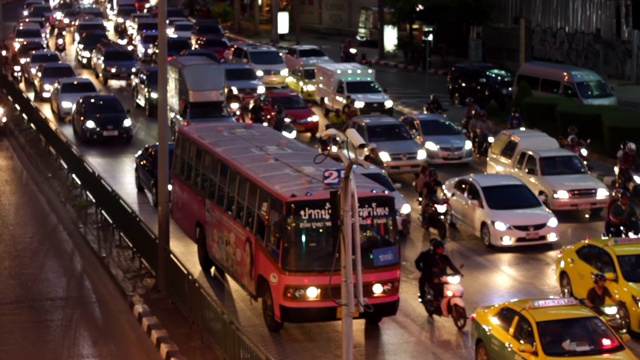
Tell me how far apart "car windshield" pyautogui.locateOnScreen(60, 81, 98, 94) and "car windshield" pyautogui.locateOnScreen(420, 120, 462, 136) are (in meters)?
15.2

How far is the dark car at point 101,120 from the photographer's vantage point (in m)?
42.6

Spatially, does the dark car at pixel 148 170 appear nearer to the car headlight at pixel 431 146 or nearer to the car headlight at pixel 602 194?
the car headlight at pixel 431 146

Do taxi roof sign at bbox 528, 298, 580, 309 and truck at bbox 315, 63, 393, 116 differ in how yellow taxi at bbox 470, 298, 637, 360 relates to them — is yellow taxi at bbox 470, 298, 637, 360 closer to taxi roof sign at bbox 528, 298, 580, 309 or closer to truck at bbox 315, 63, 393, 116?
taxi roof sign at bbox 528, 298, 580, 309

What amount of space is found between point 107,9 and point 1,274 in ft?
280

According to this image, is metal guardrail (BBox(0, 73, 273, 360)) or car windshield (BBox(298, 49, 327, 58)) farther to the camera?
car windshield (BBox(298, 49, 327, 58))

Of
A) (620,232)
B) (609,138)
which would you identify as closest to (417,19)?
(609,138)

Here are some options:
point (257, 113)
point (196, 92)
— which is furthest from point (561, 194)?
point (196, 92)

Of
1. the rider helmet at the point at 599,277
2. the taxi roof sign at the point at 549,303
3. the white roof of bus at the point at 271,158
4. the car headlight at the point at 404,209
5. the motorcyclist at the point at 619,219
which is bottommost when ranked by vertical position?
the car headlight at the point at 404,209

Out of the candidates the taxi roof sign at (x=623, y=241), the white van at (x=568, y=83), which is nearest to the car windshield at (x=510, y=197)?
the taxi roof sign at (x=623, y=241)

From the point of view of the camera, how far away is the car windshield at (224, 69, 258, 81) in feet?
162

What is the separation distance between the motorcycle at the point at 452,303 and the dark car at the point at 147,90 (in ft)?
91.4

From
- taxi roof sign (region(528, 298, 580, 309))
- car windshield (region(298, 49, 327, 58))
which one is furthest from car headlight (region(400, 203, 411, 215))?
car windshield (region(298, 49, 327, 58))

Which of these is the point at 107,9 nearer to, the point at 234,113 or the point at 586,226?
the point at 234,113

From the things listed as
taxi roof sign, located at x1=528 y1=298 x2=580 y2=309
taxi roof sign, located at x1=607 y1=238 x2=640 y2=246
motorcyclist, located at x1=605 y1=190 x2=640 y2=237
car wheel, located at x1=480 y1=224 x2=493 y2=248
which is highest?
taxi roof sign, located at x1=528 y1=298 x2=580 y2=309
